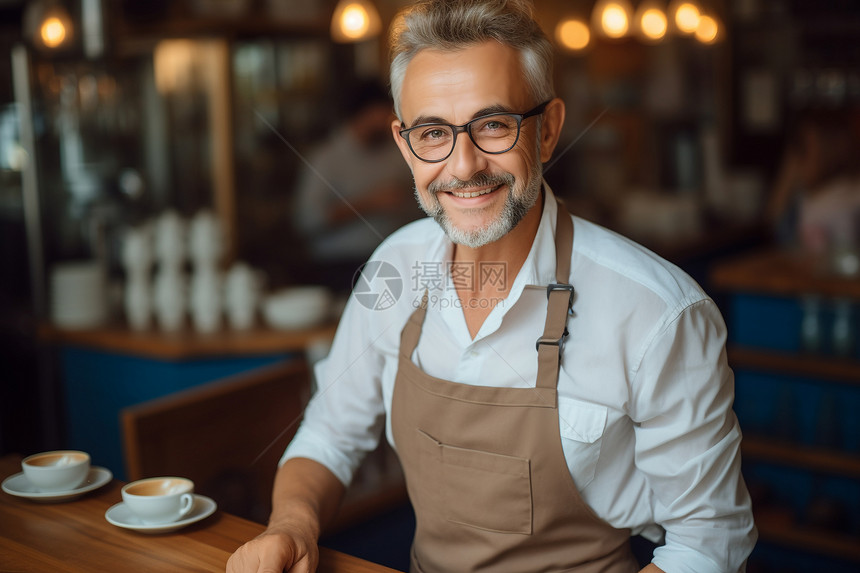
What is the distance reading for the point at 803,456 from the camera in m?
3.03

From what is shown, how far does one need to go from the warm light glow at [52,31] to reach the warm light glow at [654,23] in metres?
2.81

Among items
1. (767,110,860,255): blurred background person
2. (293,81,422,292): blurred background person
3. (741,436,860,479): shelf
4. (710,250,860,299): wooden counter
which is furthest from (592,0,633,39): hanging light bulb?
(741,436,860,479): shelf

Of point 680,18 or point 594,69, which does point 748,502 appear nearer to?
point 680,18

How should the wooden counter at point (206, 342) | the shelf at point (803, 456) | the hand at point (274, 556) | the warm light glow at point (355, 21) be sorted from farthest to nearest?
1. the warm light glow at point (355, 21)
2. the shelf at point (803, 456)
3. the wooden counter at point (206, 342)
4. the hand at point (274, 556)

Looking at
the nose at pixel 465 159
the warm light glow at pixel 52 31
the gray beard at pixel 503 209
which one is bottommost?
the gray beard at pixel 503 209

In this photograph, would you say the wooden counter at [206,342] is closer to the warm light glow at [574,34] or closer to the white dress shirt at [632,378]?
the white dress shirt at [632,378]

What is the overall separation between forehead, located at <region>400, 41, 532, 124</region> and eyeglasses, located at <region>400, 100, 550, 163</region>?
1 cm

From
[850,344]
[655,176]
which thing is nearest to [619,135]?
[655,176]

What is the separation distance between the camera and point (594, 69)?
19.3ft

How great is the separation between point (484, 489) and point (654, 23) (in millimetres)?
3861

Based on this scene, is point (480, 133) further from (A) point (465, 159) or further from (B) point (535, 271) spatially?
(B) point (535, 271)

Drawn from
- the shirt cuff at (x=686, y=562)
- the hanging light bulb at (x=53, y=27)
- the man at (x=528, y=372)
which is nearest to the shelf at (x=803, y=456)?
the man at (x=528, y=372)

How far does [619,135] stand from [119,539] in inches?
202

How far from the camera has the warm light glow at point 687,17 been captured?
4.42 m
